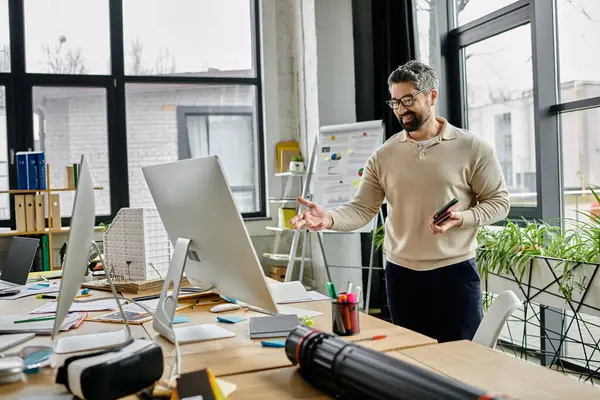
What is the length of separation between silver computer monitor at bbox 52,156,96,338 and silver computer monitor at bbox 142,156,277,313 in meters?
0.25

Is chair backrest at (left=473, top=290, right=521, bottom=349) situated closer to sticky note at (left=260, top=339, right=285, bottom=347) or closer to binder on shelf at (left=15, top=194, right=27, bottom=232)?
sticky note at (left=260, top=339, right=285, bottom=347)

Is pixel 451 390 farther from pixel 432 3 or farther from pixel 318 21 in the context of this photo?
pixel 318 21

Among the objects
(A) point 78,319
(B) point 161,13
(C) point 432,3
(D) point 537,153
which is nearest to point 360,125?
(C) point 432,3

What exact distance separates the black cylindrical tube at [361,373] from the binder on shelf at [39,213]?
4.00 meters

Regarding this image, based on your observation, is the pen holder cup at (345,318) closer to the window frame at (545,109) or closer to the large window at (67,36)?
the window frame at (545,109)

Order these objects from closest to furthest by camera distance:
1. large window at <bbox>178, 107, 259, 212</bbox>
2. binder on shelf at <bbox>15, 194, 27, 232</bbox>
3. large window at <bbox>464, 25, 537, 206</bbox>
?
large window at <bbox>464, 25, 537, 206</bbox> → binder on shelf at <bbox>15, 194, 27, 232</bbox> → large window at <bbox>178, 107, 259, 212</bbox>

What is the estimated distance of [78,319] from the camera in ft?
6.32

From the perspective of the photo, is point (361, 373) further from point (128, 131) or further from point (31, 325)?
point (128, 131)

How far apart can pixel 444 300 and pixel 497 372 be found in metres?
1.10

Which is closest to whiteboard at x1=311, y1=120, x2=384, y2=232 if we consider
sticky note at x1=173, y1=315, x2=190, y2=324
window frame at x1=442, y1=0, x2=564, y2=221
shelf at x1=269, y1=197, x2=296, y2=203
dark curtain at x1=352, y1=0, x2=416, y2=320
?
dark curtain at x1=352, y1=0, x2=416, y2=320

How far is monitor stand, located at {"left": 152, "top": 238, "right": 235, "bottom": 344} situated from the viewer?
1.59 meters

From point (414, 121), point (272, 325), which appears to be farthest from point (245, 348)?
point (414, 121)

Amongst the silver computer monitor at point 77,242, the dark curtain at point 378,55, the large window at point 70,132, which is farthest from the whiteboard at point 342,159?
Answer: the silver computer monitor at point 77,242

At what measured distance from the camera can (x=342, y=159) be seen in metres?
4.47
